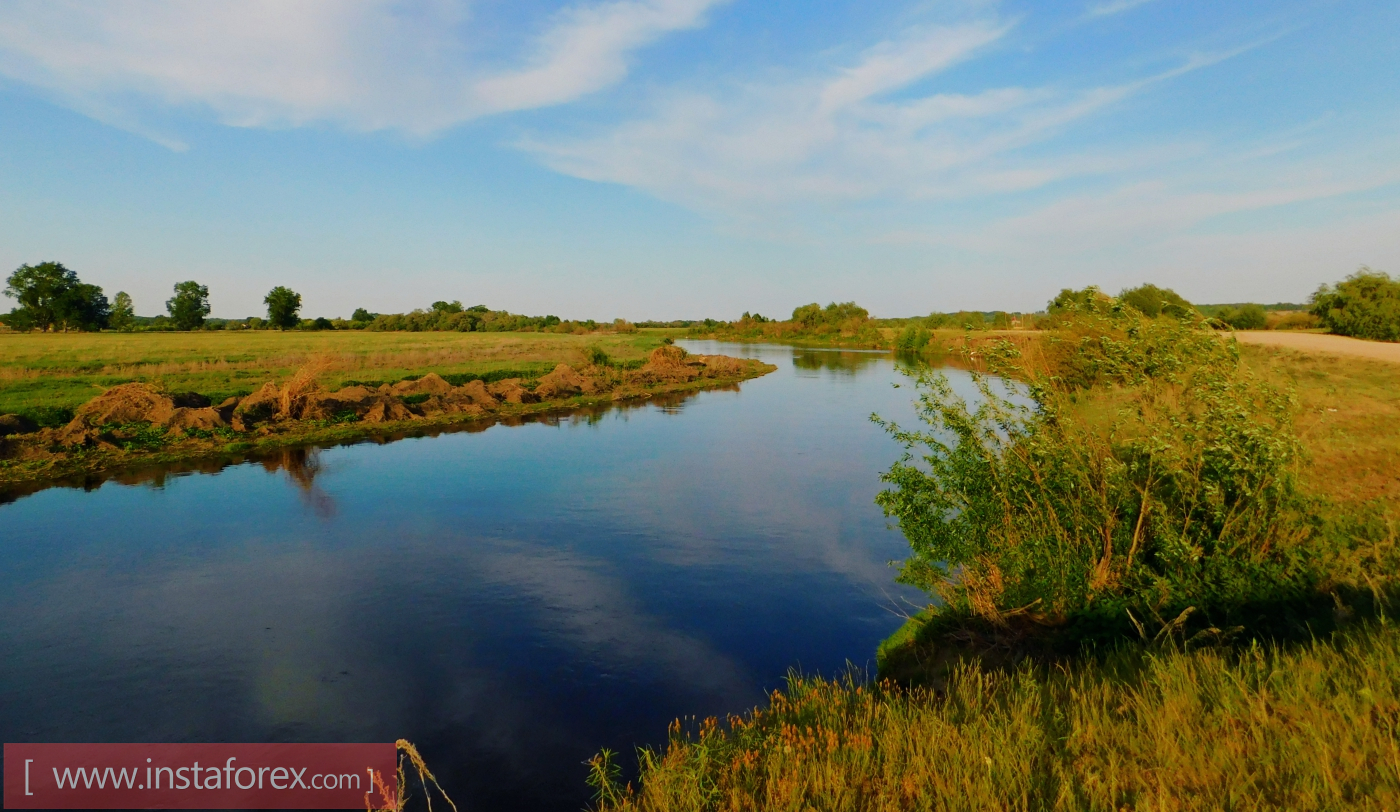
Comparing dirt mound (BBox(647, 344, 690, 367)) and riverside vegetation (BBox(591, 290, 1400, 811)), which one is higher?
dirt mound (BBox(647, 344, 690, 367))

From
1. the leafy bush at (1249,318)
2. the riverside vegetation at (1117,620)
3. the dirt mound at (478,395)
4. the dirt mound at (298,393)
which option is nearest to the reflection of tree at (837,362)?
the leafy bush at (1249,318)

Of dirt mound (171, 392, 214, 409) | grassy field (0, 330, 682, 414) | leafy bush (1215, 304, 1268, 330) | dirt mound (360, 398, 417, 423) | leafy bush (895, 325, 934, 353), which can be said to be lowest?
dirt mound (360, 398, 417, 423)

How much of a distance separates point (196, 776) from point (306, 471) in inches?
571

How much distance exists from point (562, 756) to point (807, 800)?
4.14 meters

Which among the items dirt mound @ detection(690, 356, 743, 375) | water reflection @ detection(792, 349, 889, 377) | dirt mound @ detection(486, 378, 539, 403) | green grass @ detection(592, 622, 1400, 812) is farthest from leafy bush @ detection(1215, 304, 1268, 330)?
green grass @ detection(592, 622, 1400, 812)

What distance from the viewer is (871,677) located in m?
9.38

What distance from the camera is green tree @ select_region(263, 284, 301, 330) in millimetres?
105312

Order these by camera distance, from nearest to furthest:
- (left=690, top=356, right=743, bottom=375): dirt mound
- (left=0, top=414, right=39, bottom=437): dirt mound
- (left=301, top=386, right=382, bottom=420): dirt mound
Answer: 1. (left=0, top=414, right=39, bottom=437): dirt mound
2. (left=301, top=386, right=382, bottom=420): dirt mound
3. (left=690, top=356, right=743, bottom=375): dirt mound

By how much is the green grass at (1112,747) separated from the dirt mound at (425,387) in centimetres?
3060

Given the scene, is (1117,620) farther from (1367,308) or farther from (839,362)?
(839,362)

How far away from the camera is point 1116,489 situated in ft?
28.2

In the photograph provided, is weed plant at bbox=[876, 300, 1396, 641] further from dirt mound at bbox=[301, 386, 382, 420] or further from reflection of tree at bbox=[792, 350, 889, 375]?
reflection of tree at bbox=[792, 350, 889, 375]

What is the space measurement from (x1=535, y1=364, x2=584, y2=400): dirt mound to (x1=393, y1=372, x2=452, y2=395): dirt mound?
→ 4.84 m

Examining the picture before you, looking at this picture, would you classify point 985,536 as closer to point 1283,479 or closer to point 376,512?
point 1283,479
